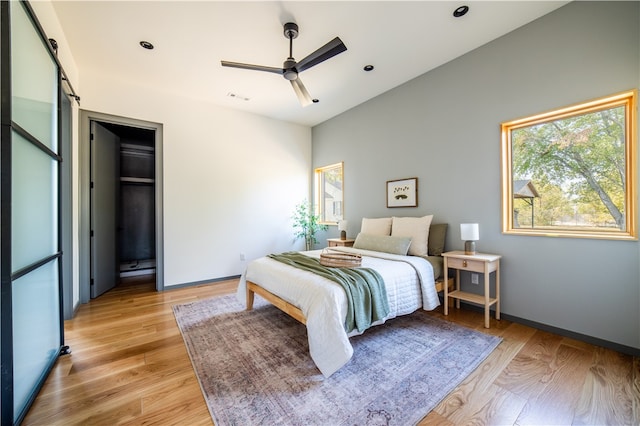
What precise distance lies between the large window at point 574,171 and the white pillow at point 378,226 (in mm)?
1439

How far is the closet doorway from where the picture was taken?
3.59m

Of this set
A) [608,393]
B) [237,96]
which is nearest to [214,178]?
[237,96]

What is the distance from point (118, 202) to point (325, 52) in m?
4.26

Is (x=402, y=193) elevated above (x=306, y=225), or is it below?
above

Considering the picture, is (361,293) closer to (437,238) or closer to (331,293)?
(331,293)

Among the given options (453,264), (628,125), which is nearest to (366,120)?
(453,264)

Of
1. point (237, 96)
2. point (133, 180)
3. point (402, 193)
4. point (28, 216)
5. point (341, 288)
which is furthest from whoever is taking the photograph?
point (133, 180)

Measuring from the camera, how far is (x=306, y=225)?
5340 millimetres

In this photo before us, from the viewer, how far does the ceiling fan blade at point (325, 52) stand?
2.19 m

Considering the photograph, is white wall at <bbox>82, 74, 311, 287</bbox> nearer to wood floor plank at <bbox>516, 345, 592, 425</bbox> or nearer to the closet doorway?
the closet doorway

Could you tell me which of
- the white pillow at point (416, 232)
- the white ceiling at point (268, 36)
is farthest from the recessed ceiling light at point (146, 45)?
the white pillow at point (416, 232)

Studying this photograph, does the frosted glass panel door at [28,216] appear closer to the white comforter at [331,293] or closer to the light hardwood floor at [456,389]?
the light hardwood floor at [456,389]

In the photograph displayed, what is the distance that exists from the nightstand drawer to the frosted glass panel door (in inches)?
137

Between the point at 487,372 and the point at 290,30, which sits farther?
the point at 290,30
